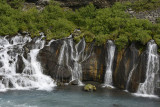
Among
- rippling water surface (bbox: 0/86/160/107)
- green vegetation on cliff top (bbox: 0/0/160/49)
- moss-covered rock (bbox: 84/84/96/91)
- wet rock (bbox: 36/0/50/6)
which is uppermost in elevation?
wet rock (bbox: 36/0/50/6)

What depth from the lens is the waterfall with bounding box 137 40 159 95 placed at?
90.7 ft

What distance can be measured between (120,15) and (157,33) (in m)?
8.72

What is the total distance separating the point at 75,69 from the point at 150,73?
1034cm

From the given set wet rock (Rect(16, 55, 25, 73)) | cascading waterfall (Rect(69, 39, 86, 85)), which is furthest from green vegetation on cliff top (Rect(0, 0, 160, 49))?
wet rock (Rect(16, 55, 25, 73))

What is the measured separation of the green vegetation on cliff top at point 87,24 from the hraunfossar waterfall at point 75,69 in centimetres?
115

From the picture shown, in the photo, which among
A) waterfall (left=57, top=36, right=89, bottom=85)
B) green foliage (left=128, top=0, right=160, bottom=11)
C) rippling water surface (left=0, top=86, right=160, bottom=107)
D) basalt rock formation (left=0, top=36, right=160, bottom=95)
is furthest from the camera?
green foliage (left=128, top=0, right=160, bottom=11)

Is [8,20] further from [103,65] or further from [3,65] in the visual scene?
[103,65]

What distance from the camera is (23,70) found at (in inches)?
1245

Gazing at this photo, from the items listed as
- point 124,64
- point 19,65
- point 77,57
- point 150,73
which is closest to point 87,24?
point 77,57

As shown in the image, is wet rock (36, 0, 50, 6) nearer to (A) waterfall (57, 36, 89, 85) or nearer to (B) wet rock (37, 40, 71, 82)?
(A) waterfall (57, 36, 89, 85)

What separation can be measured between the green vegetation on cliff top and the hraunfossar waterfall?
1.15 m

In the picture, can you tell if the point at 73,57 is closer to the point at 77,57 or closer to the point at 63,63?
the point at 77,57

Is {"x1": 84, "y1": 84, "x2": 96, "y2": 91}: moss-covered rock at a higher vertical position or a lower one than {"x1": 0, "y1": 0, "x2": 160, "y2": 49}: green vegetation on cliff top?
lower

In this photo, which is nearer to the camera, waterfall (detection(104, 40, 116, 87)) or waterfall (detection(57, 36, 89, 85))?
waterfall (detection(104, 40, 116, 87))
